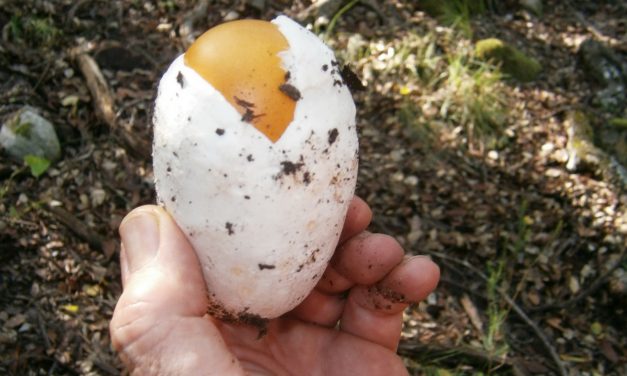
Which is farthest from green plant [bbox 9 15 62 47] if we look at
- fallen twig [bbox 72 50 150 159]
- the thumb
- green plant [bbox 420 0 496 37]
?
green plant [bbox 420 0 496 37]

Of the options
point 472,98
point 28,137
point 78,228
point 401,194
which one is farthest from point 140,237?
point 472,98

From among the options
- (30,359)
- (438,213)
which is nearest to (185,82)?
(30,359)

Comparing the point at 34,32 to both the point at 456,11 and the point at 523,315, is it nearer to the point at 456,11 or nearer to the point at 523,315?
the point at 456,11

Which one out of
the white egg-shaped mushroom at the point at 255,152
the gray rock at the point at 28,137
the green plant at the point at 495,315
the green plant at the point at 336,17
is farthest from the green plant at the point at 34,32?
the green plant at the point at 495,315

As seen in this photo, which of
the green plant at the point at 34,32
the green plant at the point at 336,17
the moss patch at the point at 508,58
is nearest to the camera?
the green plant at the point at 34,32

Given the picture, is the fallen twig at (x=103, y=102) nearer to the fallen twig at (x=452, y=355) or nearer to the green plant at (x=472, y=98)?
the fallen twig at (x=452, y=355)
